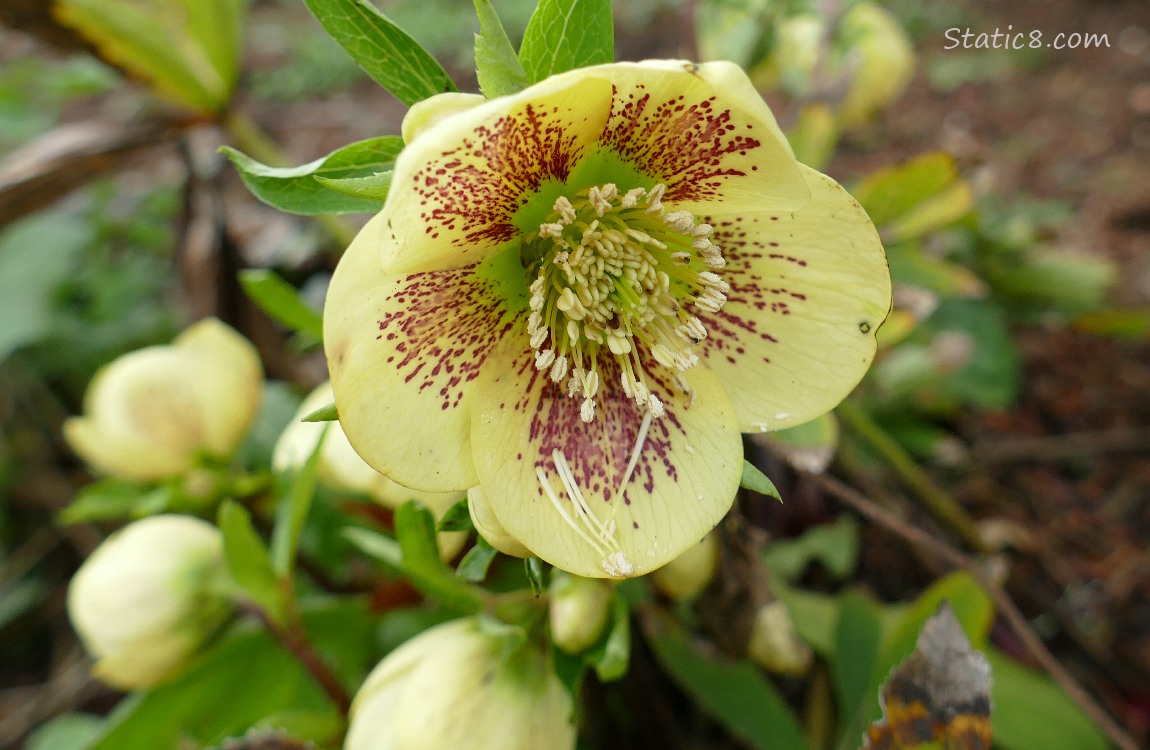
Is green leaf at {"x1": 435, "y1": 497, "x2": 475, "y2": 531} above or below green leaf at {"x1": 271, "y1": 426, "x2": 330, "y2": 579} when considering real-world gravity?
above

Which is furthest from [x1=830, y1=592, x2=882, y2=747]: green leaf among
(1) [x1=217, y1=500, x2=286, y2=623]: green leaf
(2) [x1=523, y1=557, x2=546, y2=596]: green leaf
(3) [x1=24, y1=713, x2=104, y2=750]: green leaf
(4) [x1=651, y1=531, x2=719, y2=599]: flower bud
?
(3) [x1=24, y1=713, x2=104, y2=750]: green leaf

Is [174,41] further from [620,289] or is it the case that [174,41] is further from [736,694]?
[736,694]

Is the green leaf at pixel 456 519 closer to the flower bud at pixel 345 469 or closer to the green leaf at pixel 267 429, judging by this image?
the flower bud at pixel 345 469

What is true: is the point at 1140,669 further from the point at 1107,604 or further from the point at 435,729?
the point at 435,729

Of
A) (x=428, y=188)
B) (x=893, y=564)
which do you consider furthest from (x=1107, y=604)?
(x=428, y=188)

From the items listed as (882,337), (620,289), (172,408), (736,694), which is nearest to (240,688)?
(172,408)

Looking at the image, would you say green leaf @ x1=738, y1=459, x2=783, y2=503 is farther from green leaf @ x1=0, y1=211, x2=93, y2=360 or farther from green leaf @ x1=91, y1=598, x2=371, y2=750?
green leaf @ x1=0, y1=211, x2=93, y2=360

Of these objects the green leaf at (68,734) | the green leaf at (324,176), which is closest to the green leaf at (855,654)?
the green leaf at (324,176)
